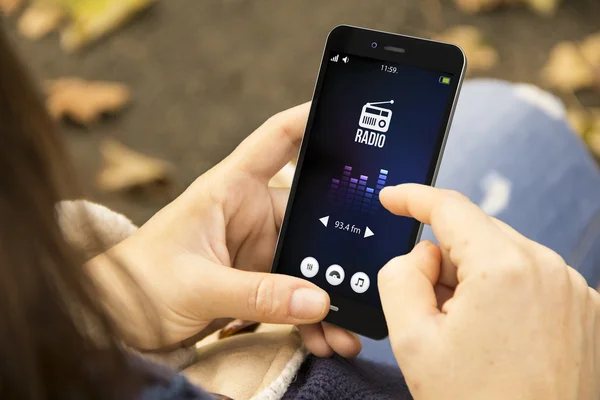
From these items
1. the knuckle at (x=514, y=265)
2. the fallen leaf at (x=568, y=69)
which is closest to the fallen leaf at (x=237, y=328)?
the knuckle at (x=514, y=265)

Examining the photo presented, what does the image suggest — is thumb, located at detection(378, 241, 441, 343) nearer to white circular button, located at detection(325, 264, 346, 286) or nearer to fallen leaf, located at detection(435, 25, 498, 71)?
white circular button, located at detection(325, 264, 346, 286)

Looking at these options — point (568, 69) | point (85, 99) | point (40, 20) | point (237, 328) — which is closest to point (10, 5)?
point (40, 20)

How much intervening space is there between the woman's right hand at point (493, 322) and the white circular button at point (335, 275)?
0.21m

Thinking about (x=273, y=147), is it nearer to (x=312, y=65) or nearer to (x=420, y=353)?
(x=420, y=353)

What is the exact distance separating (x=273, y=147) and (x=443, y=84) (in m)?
0.24

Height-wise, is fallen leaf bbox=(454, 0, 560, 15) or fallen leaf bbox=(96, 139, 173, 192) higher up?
fallen leaf bbox=(454, 0, 560, 15)

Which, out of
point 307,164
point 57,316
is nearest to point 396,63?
point 307,164

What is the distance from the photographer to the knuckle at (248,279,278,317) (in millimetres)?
718

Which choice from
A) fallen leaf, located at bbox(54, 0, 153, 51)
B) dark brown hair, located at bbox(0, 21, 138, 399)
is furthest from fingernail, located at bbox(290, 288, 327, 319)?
fallen leaf, located at bbox(54, 0, 153, 51)

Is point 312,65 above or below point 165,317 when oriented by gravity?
above

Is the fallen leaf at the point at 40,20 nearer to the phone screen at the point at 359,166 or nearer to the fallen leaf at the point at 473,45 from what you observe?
the fallen leaf at the point at 473,45

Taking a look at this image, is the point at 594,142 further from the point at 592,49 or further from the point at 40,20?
the point at 40,20

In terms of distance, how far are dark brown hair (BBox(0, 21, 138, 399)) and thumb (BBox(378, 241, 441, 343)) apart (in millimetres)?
265

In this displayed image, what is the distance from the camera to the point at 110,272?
2.07 feet
